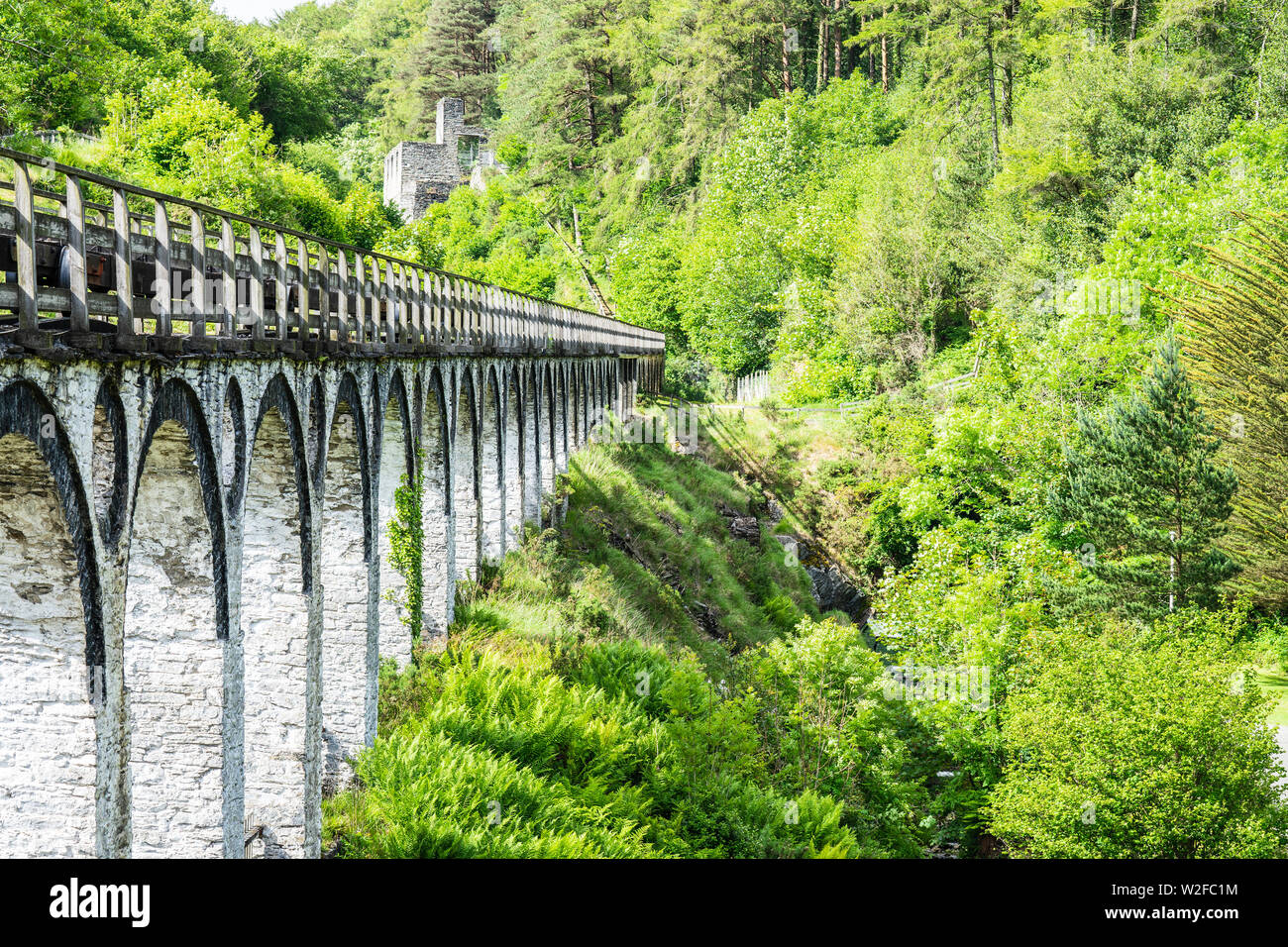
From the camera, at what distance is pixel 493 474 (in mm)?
23484

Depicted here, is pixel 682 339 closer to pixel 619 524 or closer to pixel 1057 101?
pixel 1057 101

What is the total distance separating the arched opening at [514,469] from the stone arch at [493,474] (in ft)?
Result: 2.85

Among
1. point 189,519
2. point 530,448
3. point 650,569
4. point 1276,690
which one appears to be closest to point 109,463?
point 189,519

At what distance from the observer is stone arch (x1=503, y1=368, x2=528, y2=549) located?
976 inches

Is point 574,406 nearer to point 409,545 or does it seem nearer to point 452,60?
point 409,545

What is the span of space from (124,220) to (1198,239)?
3566 centimetres

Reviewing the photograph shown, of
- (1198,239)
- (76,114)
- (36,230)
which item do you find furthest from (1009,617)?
(76,114)

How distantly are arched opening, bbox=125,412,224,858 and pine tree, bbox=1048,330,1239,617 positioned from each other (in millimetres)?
25747

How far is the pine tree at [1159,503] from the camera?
29203mm

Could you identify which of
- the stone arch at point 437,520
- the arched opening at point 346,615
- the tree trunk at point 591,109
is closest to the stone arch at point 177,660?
the arched opening at point 346,615

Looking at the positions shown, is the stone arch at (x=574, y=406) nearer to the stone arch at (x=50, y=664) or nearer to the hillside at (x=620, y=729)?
the hillside at (x=620, y=729)

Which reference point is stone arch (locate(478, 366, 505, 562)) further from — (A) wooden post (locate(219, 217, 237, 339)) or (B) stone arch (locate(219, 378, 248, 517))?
(A) wooden post (locate(219, 217, 237, 339))

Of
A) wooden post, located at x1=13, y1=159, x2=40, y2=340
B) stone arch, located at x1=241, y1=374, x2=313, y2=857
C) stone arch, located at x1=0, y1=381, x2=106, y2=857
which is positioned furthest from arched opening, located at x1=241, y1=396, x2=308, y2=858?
wooden post, located at x1=13, y1=159, x2=40, y2=340
